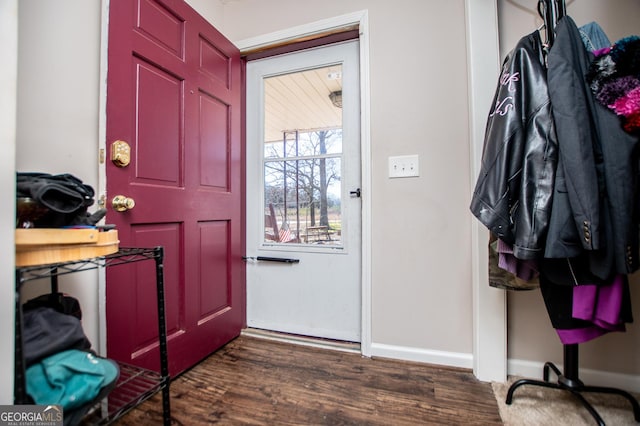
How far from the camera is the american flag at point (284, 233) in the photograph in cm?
187

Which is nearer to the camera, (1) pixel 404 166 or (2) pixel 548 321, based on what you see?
(2) pixel 548 321

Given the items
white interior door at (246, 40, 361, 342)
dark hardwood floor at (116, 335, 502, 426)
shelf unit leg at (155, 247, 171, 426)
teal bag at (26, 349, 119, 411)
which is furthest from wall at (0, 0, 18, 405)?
white interior door at (246, 40, 361, 342)

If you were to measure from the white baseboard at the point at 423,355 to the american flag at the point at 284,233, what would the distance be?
85 cm

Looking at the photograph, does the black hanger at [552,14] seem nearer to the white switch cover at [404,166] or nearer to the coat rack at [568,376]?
the coat rack at [568,376]

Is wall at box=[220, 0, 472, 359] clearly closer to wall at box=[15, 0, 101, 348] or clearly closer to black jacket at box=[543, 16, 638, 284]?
black jacket at box=[543, 16, 638, 284]

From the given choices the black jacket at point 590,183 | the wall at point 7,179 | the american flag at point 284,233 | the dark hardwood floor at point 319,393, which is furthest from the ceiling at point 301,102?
the dark hardwood floor at point 319,393

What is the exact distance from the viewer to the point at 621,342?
124 centimetres

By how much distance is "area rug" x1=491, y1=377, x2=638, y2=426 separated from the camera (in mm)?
1061

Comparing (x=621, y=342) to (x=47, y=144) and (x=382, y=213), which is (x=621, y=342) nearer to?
(x=382, y=213)

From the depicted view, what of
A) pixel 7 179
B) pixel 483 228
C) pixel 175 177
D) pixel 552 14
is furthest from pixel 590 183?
pixel 175 177

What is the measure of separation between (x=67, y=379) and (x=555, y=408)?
5.63ft

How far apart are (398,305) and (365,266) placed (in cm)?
28

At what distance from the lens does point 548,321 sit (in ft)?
4.35

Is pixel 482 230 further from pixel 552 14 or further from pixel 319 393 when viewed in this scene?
pixel 319 393
